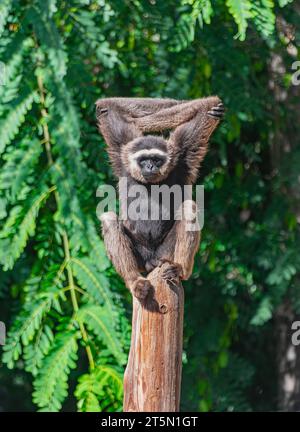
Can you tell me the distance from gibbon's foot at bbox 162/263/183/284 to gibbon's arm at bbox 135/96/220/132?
105 cm

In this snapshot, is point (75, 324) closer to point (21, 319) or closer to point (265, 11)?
point (21, 319)

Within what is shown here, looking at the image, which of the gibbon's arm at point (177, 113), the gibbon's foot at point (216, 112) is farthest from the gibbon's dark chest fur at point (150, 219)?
the gibbon's foot at point (216, 112)

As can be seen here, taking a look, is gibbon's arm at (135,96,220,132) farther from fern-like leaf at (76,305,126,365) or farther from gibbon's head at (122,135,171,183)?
fern-like leaf at (76,305,126,365)

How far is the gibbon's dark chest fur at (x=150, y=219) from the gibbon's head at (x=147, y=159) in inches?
4.4

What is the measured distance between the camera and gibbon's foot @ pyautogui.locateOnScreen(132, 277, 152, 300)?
4.99m

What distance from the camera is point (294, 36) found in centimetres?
798

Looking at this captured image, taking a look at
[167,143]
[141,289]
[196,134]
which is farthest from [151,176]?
[141,289]

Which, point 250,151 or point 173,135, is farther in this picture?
point 250,151

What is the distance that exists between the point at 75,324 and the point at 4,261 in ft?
2.49

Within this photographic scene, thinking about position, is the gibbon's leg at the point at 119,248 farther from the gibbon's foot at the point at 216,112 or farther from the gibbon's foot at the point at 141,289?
the gibbon's foot at the point at 216,112

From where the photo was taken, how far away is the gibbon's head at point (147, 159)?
5.48 metres

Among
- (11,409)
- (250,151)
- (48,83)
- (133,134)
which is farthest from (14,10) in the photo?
(11,409)

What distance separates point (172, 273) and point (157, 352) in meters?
0.50

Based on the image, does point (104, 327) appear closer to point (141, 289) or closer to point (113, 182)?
point (113, 182)
